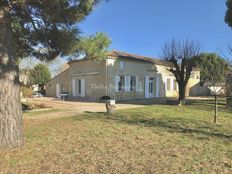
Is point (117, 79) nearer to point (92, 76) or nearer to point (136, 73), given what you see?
point (92, 76)

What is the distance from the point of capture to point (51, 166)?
4.58m

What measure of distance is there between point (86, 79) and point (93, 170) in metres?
20.1

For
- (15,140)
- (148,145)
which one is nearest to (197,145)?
(148,145)

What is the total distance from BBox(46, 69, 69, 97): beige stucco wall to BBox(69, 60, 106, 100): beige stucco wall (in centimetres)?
181

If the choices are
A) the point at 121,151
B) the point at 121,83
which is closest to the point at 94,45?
the point at 121,151

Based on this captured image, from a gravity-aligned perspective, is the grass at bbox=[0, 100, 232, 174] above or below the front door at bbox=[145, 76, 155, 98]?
below

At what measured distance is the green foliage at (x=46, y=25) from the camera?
22.0ft

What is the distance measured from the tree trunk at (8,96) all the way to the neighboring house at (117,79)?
13752 mm

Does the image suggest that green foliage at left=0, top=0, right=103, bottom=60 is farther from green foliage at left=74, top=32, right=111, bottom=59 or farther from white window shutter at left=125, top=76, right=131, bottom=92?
white window shutter at left=125, top=76, right=131, bottom=92

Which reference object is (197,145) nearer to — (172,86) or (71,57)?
(71,57)

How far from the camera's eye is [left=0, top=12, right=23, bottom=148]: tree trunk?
221 inches

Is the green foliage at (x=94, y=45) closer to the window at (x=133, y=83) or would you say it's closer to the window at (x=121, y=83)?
the window at (x=121, y=83)

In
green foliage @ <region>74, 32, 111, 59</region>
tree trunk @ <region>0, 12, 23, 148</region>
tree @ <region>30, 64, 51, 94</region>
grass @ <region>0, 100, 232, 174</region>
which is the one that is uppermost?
tree @ <region>30, 64, 51, 94</region>

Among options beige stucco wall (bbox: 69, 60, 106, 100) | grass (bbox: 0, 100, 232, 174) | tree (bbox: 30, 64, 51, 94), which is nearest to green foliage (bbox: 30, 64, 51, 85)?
tree (bbox: 30, 64, 51, 94)
